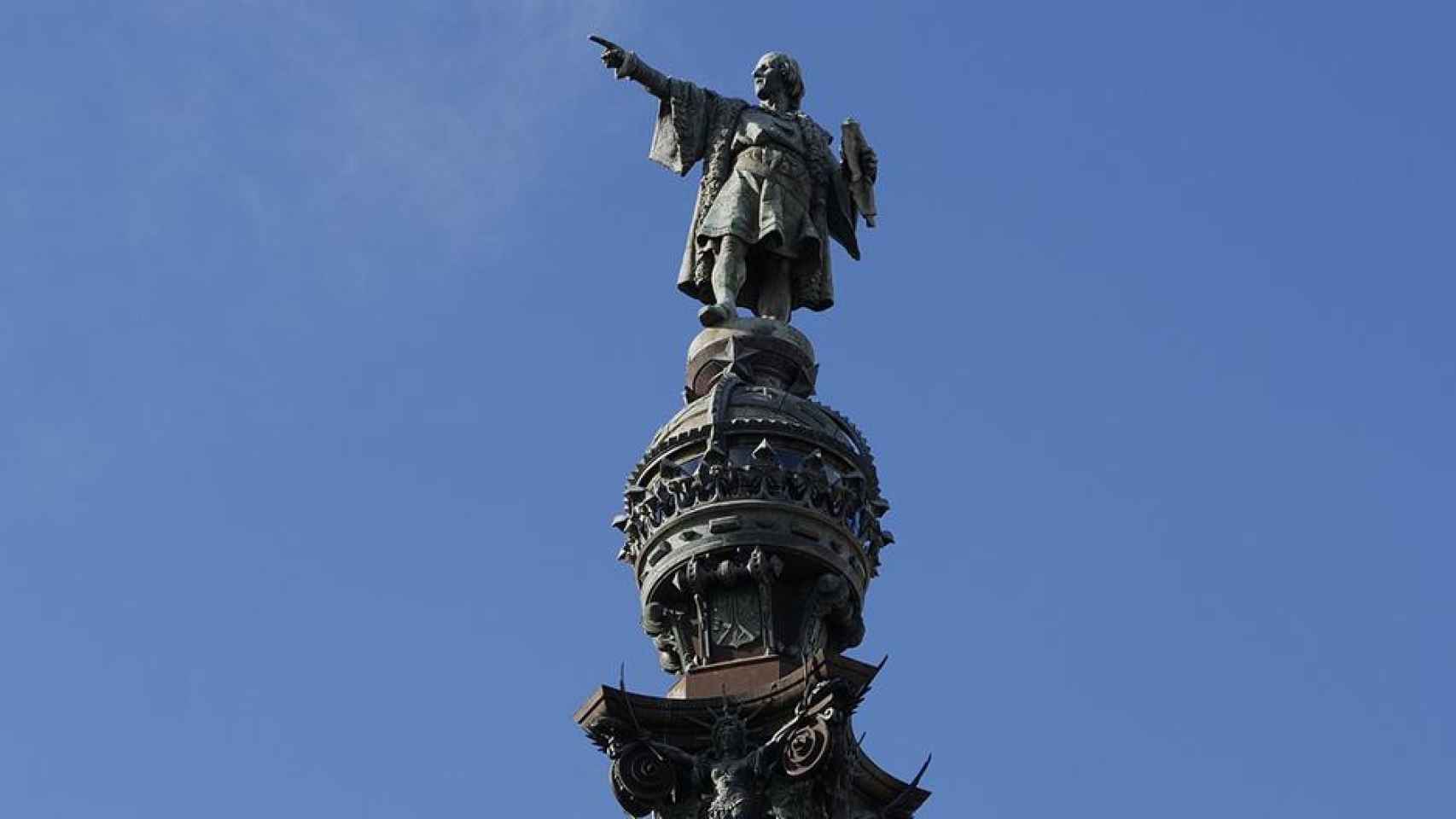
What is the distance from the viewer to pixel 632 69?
22234 millimetres

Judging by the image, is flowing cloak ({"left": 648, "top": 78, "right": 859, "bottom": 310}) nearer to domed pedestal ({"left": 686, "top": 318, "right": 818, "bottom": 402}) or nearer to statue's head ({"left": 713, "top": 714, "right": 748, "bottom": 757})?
domed pedestal ({"left": 686, "top": 318, "right": 818, "bottom": 402})

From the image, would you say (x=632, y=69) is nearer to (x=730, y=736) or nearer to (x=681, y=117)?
(x=681, y=117)

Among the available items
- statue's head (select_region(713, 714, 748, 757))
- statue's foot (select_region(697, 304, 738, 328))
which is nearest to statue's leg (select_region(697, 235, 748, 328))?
statue's foot (select_region(697, 304, 738, 328))

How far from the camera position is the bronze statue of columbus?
21828mm

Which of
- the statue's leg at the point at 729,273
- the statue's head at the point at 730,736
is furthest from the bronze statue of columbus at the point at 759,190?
the statue's head at the point at 730,736

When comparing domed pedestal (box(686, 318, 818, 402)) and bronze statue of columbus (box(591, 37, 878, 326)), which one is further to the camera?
bronze statue of columbus (box(591, 37, 878, 326))

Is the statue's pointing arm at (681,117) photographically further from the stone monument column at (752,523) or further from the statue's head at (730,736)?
the statue's head at (730,736)

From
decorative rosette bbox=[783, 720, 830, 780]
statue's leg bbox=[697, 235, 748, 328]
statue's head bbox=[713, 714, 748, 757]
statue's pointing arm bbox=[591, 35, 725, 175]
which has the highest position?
statue's pointing arm bbox=[591, 35, 725, 175]

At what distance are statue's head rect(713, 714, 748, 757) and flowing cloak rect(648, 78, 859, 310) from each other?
572cm

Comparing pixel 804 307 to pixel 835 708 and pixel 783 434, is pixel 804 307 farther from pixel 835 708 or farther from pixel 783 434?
pixel 835 708

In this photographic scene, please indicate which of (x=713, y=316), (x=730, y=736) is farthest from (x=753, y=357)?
(x=730, y=736)

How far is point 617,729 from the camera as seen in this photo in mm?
16875

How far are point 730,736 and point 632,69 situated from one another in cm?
729

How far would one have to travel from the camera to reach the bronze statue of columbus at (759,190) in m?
21.8
